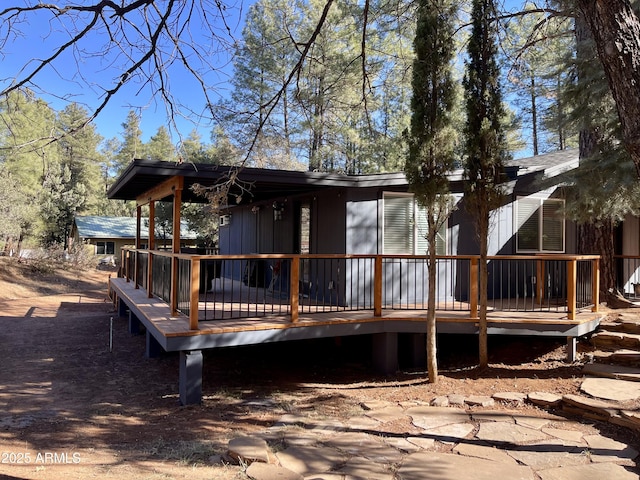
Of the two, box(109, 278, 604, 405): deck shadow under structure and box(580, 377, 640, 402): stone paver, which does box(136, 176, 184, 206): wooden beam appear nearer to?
box(109, 278, 604, 405): deck shadow under structure

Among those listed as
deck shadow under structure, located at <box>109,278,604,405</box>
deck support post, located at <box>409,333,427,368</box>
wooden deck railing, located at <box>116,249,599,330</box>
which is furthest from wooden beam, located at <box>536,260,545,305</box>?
deck support post, located at <box>409,333,427,368</box>

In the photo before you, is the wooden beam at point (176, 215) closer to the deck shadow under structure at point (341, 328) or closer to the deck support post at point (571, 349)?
the deck shadow under structure at point (341, 328)

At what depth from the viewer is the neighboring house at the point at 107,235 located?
30680mm

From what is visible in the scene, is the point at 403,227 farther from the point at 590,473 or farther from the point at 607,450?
the point at 590,473

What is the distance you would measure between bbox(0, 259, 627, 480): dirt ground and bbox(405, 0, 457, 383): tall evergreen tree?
2.13 metres

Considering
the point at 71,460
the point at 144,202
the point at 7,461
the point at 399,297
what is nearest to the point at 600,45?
the point at 71,460

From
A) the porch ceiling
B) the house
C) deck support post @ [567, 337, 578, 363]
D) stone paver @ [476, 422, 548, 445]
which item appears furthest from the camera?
deck support post @ [567, 337, 578, 363]

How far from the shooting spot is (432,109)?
554cm

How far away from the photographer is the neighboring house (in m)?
30.7

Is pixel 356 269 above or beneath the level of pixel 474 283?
above

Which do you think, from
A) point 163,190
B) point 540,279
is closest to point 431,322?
point 540,279

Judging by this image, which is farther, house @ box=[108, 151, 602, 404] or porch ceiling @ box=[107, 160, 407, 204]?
porch ceiling @ box=[107, 160, 407, 204]

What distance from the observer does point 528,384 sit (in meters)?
5.84

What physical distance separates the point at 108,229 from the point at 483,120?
31028 mm
